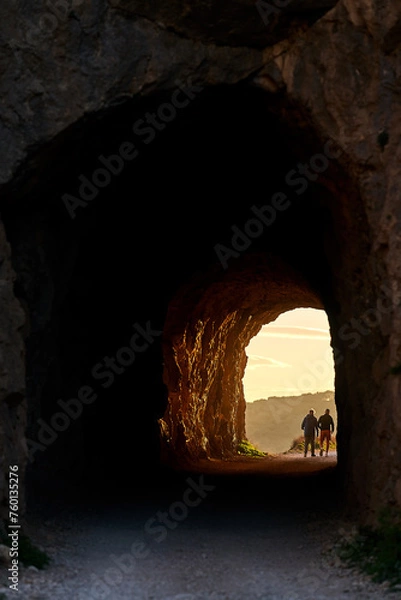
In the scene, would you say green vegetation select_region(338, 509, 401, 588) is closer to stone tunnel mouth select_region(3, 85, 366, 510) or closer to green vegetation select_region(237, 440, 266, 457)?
stone tunnel mouth select_region(3, 85, 366, 510)

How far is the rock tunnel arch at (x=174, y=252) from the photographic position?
29.6 ft

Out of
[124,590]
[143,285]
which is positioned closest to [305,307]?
[143,285]

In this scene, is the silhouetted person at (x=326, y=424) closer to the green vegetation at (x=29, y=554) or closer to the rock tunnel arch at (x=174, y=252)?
the rock tunnel arch at (x=174, y=252)

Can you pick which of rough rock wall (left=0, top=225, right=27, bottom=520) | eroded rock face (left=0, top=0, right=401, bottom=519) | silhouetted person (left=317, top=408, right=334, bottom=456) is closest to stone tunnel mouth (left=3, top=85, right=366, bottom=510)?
eroded rock face (left=0, top=0, right=401, bottom=519)

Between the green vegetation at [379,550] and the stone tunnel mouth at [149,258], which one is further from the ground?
the stone tunnel mouth at [149,258]

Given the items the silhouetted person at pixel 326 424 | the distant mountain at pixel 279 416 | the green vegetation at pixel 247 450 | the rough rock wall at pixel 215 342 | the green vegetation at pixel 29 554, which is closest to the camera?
the green vegetation at pixel 29 554

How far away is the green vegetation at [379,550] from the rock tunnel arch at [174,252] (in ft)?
4.21

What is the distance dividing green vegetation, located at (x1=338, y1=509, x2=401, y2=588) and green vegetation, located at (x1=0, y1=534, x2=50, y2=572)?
3051 millimetres

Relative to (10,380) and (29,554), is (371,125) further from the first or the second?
(29,554)

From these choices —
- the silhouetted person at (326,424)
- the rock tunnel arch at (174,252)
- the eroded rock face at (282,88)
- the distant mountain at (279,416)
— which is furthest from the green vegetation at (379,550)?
the distant mountain at (279,416)

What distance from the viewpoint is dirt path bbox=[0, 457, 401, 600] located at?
6.30 metres

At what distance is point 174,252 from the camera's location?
52.9 ft

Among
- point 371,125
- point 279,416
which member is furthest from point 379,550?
point 279,416

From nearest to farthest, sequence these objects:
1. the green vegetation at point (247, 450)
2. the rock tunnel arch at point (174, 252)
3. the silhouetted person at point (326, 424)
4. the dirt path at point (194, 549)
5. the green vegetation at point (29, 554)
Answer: the dirt path at point (194, 549) < the green vegetation at point (29, 554) < the rock tunnel arch at point (174, 252) < the silhouetted person at point (326, 424) < the green vegetation at point (247, 450)
